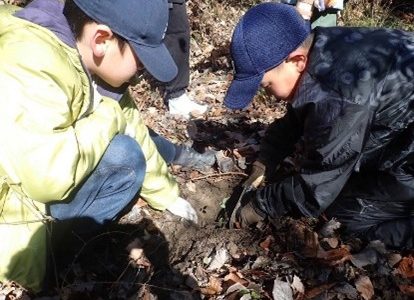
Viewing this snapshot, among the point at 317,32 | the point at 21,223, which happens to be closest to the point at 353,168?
the point at 317,32

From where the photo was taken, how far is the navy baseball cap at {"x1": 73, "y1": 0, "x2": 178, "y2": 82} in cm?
220

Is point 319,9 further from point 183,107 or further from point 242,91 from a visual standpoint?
point 242,91

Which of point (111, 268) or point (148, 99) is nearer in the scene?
point (111, 268)

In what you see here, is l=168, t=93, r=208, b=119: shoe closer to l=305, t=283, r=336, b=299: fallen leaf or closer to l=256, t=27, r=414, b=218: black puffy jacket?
l=256, t=27, r=414, b=218: black puffy jacket

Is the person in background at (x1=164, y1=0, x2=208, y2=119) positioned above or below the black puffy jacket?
below

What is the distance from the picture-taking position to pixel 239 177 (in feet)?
12.5

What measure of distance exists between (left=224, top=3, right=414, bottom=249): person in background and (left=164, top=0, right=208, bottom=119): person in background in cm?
179

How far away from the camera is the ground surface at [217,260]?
2773mm

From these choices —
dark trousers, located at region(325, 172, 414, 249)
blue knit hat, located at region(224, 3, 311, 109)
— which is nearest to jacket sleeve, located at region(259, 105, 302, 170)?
dark trousers, located at region(325, 172, 414, 249)

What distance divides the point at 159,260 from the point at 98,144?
3.33 feet

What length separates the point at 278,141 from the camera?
352 cm

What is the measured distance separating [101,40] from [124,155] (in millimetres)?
754

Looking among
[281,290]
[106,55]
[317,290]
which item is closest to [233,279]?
[281,290]

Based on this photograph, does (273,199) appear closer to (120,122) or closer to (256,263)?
(256,263)
